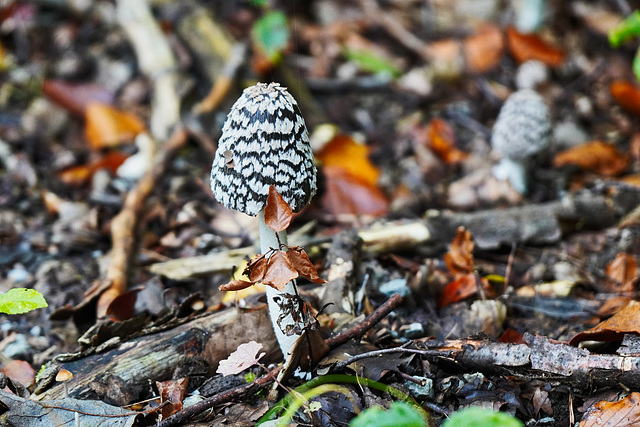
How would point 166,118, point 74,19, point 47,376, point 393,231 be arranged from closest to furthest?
point 47,376 < point 393,231 < point 166,118 < point 74,19

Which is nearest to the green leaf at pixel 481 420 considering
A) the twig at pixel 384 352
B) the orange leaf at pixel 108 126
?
the twig at pixel 384 352

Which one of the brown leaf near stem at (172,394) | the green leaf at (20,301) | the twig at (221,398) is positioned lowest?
the brown leaf near stem at (172,394)

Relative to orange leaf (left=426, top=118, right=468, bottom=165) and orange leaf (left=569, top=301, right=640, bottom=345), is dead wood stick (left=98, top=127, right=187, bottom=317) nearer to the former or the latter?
orange leaf (left=426, top=118, right=468, bottom=165)

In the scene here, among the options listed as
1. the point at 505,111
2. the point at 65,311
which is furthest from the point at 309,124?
the point at 65,311

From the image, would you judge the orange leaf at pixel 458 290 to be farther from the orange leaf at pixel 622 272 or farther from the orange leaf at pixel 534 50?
the orange leaf at pixel 534 50

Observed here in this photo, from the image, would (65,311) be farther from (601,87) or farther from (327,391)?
(601,87)
